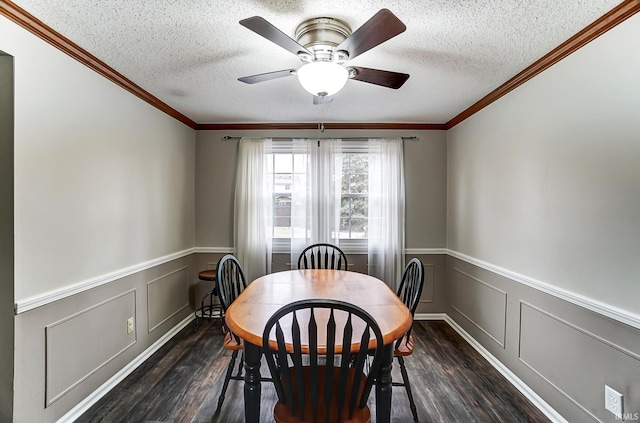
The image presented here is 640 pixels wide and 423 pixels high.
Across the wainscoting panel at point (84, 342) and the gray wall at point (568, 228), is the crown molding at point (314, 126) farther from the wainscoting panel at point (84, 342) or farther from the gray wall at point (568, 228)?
the wainscoting panel at point (84, 342)

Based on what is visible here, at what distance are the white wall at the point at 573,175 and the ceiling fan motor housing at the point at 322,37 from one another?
137cm

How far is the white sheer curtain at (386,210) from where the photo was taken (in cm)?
356

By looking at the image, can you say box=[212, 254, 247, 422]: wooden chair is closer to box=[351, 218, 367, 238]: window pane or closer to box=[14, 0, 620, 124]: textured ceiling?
box=[14, 0, 620, 124]: textured ceiling

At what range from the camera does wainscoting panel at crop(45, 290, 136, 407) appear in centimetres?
177

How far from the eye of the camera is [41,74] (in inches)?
67.3

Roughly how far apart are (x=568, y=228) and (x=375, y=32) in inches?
63.2

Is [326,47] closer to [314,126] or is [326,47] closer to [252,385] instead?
[252,385]

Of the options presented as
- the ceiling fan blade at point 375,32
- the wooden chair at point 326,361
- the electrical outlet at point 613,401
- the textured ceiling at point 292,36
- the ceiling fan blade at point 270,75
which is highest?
the textured ceiling at point 292,36

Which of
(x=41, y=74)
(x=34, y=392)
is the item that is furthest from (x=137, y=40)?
(x=34, y=392)

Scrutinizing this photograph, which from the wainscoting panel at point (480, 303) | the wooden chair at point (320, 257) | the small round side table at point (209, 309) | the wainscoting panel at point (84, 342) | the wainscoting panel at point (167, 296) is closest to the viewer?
the wainscoting panel at point (84, 342)

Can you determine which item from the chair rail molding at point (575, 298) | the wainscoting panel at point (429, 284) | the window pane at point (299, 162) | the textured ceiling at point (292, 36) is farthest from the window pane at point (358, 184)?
the chair rail molding at point (575, 298)

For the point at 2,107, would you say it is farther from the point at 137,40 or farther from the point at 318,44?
the point at 318,44

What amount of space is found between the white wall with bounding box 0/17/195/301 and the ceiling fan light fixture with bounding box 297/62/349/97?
4.75ft

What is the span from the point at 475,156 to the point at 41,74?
332 centimetres
